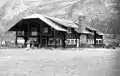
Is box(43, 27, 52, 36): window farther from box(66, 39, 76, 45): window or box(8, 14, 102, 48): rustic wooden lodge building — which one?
box(66, 39, 76, 45): window

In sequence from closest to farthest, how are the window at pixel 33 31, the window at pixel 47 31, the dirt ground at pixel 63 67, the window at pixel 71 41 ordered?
1. the dirt ground at pixel 63 67
2. the window at pixel 47 31
3. the window at pixel 33 31
4. the window at pixel 71 41

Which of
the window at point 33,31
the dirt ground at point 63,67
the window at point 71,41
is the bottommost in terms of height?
the window at point 71,41

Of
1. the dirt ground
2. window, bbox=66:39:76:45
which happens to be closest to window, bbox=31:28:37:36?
window, bbox=66:39:76:45

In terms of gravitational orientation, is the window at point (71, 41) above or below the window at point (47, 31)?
below

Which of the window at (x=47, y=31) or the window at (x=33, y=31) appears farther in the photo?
the window at (x=33, y=31)

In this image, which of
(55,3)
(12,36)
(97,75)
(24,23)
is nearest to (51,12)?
(55,3)

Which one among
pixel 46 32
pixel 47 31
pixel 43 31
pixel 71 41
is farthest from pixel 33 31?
pixel 71 41

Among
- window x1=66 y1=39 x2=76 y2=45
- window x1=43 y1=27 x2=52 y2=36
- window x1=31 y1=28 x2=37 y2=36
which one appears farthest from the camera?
window x1=66 y1=39 x2=76 y2=45

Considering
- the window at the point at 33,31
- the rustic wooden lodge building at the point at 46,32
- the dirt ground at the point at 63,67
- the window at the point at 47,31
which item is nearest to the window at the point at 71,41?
the rustic wooden lodge building at the point at 46,32

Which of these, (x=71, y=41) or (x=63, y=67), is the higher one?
(x=63, y=67)

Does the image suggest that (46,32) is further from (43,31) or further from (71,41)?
(71,41)

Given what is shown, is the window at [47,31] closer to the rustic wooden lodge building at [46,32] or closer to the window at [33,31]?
the rustic wooden lodge building at [46,32]

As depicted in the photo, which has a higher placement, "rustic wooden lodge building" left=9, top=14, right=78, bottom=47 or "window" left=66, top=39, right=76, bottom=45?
"rustic wooden lodge building" left=9, top=14, right=78, bottom=47

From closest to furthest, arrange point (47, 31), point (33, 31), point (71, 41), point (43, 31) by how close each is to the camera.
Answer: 1. point (47, 31)
2. point (43, 31)
3. point (33, 31)
4. point (71, 41)
